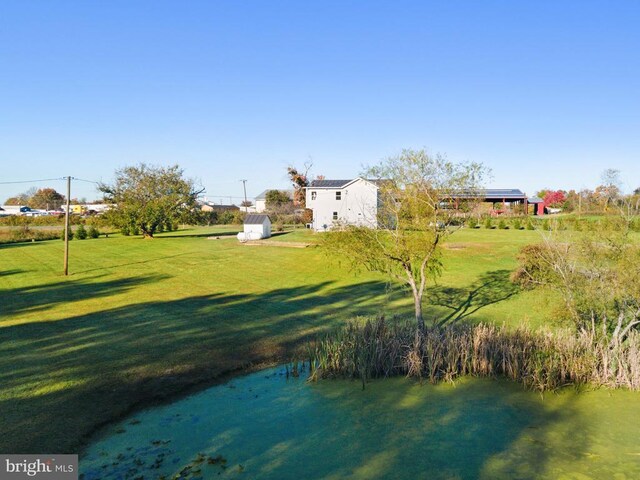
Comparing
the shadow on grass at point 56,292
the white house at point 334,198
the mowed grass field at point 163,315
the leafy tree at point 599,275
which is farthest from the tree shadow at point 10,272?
the leafy tree at point 599,275

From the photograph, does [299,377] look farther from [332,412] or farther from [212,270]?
[212,270]

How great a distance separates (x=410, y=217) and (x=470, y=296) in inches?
330

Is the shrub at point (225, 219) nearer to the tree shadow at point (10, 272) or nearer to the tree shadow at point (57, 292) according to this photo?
the tree shadow at point (10, 272)

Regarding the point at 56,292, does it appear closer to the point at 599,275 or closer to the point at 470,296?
the point at 470,296

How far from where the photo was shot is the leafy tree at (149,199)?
50.0 meters

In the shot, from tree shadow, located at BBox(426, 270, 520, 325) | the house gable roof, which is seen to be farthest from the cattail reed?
the house gable roof

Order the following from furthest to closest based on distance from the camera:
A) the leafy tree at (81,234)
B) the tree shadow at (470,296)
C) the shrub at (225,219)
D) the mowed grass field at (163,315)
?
the shrub at (225,219) < the leafy tree at (81,234) < the tree shadow at (470,296) < the mowed grass field at (163,315)

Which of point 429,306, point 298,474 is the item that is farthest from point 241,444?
point 429,306

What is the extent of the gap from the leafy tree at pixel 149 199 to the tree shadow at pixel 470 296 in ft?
120

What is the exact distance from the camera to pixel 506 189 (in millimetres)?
78312

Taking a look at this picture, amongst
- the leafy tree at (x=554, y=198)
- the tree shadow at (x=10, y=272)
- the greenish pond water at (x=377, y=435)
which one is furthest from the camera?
the leafy tree at (x=554, y=198)

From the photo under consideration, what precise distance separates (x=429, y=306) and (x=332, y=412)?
1070 centimetres

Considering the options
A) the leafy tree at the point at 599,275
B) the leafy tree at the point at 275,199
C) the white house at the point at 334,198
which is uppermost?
the leafy tree at the point at 275,199

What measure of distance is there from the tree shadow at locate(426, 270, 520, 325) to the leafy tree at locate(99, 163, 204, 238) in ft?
120
